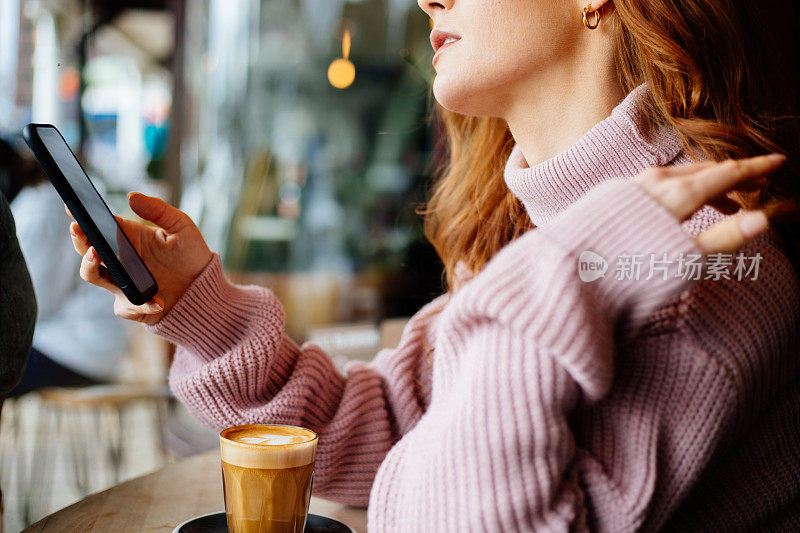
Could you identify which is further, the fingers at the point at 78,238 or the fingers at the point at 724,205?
the fingers at the point at 78,238

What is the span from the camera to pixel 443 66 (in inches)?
33.9

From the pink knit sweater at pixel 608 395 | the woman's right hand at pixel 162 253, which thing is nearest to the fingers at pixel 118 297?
the woman's right hand at pixel 162 253

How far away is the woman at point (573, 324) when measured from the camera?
540mm

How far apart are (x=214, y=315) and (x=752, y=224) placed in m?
0.57

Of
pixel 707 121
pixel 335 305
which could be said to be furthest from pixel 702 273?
pixel 335 305

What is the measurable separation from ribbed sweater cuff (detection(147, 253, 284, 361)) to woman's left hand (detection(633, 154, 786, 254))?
0.49 metres

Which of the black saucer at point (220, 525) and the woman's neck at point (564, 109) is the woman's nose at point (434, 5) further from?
the black saucer at point (220, 525)

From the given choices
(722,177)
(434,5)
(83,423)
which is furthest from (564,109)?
(83,423)

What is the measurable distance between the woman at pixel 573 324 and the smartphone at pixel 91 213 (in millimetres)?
38

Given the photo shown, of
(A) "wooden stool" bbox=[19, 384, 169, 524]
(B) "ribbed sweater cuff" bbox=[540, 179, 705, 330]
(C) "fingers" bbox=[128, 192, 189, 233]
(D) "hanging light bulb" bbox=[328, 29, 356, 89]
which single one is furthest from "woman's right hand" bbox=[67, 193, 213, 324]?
(D) "hanging light bulb" bbox=[328, 29, 356, 89]

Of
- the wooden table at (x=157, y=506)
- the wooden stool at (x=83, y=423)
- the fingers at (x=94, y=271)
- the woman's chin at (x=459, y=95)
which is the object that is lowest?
the wooden stool at (x=83, y=423)

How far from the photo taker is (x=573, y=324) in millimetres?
521

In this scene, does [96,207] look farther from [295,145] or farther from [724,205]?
[295,145]

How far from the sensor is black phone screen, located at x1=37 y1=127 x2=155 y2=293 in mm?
688
